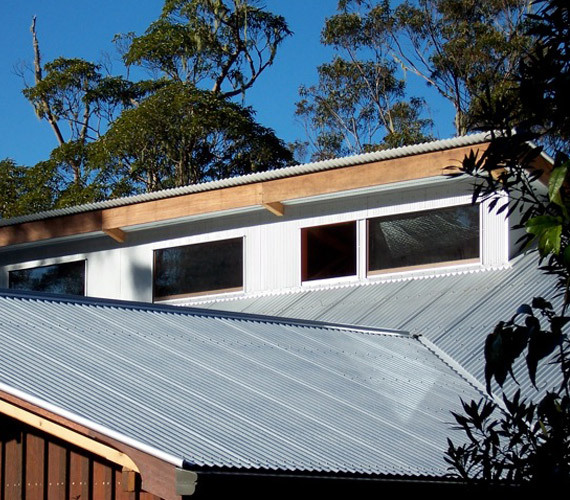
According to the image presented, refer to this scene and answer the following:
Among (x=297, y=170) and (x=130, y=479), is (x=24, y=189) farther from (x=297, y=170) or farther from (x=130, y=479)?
(x=130, y=479)

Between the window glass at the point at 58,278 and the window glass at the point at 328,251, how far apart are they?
184 inches

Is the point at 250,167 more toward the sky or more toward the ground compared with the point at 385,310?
more toward the sky

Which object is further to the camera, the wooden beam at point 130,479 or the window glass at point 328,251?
the window glass at point 328,251

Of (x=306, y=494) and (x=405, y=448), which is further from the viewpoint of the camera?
(x=405, y=448)

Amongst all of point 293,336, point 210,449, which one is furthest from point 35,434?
point 293,336

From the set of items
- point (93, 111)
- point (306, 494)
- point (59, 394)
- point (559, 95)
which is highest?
point (93, 111)

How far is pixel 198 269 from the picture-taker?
56.6 ft

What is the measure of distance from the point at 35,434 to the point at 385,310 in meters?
7.39

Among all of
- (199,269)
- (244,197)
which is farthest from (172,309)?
(199,269)

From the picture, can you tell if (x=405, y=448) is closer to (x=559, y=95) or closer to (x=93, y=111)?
(x=559, y=95)

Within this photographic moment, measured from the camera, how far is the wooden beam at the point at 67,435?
6.36m

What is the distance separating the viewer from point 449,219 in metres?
14.9

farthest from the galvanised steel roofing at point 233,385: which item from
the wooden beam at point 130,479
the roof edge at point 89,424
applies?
the wooden beam at point 130,479

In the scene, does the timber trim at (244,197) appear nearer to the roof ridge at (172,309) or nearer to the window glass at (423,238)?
the window glass at (423,238)
